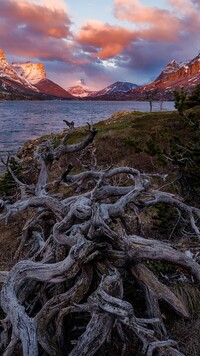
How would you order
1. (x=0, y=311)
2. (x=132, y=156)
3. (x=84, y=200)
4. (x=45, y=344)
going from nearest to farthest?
(x=45, y=344) < (x=84, y=200) < (x=0, y=311) < (x=132, y=156)

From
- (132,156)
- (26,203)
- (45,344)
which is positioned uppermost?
(26,203)

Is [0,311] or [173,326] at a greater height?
[173,326]

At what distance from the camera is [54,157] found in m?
8.77

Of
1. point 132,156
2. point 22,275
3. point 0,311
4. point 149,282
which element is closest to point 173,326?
point 149,282

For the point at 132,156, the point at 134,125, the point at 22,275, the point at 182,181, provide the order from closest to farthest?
the point at 22,275, the point at 182,181, the point at 132,156, the point at 134,125

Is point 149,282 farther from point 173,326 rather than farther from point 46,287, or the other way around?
point 46,287

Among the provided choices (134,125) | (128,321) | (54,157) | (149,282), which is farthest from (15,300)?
(134,125)

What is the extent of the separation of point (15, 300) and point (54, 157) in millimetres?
4278

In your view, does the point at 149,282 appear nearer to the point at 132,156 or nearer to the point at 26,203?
the point at 26,203

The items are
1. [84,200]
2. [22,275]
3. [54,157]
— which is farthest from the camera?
[54,157]

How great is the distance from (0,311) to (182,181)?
20.7 ft

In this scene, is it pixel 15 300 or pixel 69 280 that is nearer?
pixel 15 300

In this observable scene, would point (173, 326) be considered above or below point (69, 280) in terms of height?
below

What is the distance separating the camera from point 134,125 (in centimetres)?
2831
